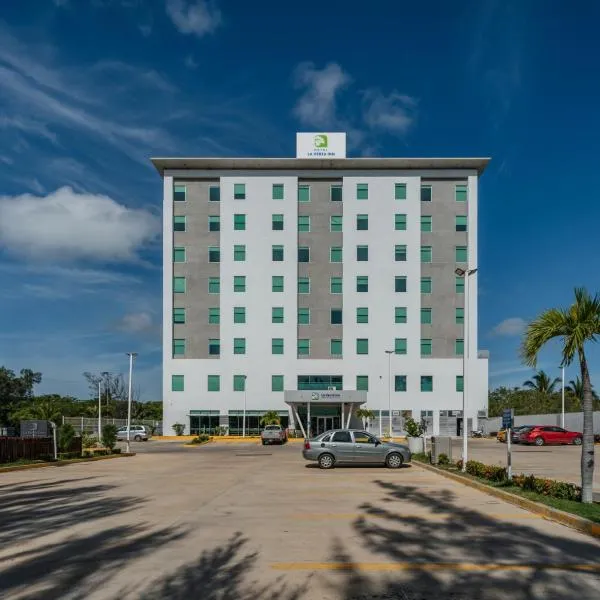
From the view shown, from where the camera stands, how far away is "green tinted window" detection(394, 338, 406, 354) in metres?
67.3

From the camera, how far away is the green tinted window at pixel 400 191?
6938 centimetres

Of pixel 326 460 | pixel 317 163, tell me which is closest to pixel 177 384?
pixel 317 163

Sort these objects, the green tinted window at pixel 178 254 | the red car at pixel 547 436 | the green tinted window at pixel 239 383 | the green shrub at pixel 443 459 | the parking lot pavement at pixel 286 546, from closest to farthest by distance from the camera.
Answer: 1. the parking lot pavement at pixel 286 546
2. the green shrub at pixel 443 459
3. the red car at pixel 547 436
4. the green tinted window at pixel 239 383
5. the green tinted window at pixel 178 254

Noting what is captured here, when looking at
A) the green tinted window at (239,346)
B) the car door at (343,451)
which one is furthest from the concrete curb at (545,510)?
the green tinted window at (239,346)

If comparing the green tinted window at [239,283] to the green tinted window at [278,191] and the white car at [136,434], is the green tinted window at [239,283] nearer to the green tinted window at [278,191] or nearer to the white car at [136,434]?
the green tinted window at [278,191]

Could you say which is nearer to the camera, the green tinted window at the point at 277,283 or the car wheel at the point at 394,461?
the car wheel at the point at 394,461

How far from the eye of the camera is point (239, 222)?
69125 mm

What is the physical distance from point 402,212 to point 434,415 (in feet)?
71.5

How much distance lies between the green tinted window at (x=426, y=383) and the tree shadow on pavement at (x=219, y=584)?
59.8 meters

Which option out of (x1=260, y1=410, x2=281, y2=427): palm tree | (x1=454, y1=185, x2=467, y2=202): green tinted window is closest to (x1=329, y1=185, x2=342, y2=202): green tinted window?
(x1=454, y1=185, x2=467, y2=202): green tinted window

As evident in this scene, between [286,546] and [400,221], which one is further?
[400,221]

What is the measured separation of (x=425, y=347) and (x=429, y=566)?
2383 inches

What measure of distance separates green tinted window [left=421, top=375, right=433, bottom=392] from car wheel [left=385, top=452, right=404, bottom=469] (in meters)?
42.5

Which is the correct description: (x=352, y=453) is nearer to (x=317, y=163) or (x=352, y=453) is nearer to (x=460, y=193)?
(x=317, y=163)
